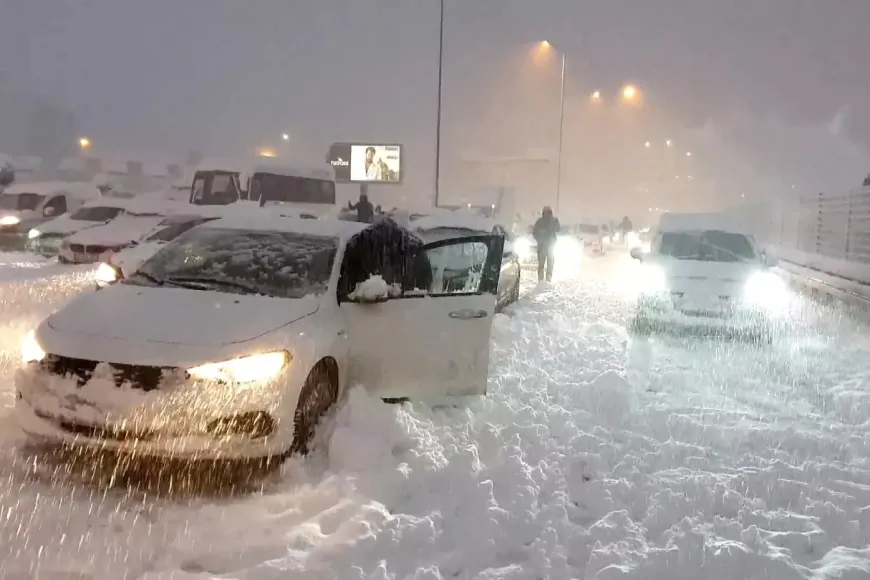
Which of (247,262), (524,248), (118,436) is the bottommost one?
(118,436)

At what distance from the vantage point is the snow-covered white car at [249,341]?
15.0ft

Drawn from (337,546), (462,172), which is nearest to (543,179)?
(462,172)

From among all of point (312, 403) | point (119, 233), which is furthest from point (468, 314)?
point (119, 233)

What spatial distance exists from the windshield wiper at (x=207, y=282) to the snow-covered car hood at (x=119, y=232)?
35.7ft

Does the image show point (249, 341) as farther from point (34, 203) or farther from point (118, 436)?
point (34, 203)

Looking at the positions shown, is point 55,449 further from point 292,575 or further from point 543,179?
point 543,179

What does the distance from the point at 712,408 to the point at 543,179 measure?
53167mm

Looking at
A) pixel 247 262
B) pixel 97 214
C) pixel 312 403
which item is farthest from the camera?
pixel 97 214

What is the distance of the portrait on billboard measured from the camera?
33.8 meters

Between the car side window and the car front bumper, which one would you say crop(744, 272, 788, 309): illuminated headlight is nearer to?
the car side window

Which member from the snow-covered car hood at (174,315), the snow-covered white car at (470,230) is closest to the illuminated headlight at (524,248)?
the snow-covered white car at (470,230)

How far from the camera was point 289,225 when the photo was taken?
265 inches

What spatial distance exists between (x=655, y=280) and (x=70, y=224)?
1464 centimetres

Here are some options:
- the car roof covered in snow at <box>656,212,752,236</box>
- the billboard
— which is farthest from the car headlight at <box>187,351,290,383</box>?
the billboard
